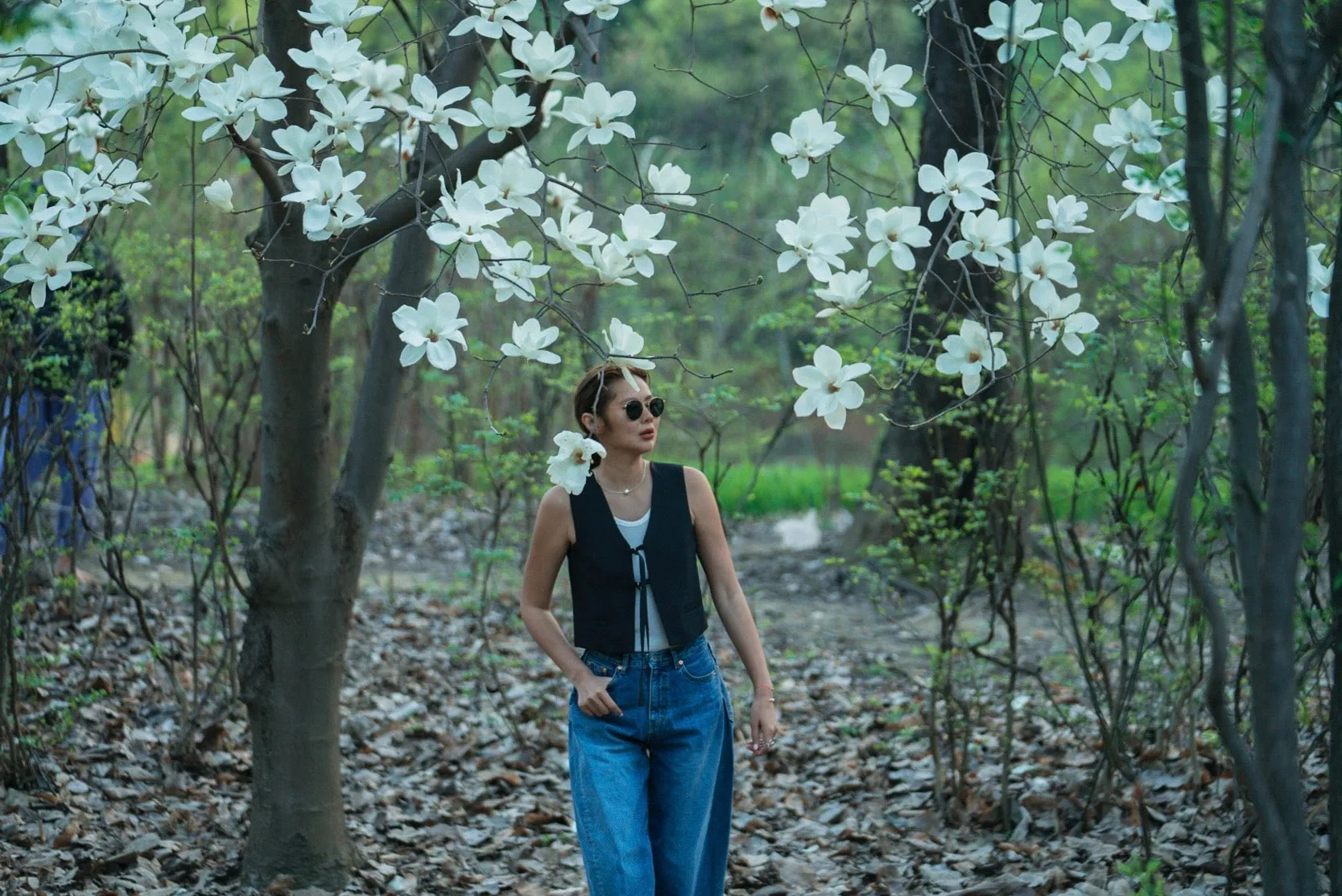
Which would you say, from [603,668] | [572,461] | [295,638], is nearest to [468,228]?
[572,461]

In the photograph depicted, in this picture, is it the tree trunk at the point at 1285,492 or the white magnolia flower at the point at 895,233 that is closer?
the tree trunk at the point at 1285,492

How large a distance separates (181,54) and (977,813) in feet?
11.7

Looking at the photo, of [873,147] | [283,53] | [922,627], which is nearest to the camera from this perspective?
[283,53]

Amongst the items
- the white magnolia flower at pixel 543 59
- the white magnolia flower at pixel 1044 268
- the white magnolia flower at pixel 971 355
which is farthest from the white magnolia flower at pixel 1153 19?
the white magnolia flower at pixel 543 59

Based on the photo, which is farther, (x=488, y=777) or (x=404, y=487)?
(x=404, y=487)

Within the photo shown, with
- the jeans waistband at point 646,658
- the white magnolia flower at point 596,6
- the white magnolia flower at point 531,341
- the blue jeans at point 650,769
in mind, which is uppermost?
the white magnolia flower at point 596,6

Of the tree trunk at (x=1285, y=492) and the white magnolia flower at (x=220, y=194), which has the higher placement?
the white magnolia flower at (x=220, y=194)

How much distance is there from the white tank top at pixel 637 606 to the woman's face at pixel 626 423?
0.18 m

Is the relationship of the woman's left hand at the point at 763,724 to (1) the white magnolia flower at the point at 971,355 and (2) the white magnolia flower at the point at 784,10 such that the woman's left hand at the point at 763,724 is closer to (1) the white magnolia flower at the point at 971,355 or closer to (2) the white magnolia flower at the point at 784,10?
(1) the white magnolia flower at the point at 971,355

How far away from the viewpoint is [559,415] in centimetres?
1184

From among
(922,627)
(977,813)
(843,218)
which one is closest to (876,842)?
(977,813)

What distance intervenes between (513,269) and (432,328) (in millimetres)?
252

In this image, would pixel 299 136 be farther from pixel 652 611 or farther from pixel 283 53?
pixel 652 611

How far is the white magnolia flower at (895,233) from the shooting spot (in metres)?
2.76
